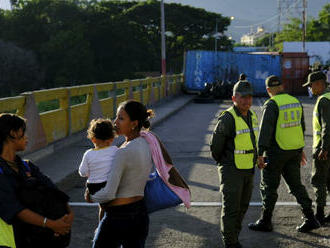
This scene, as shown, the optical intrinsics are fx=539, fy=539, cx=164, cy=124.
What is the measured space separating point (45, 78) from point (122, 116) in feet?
195

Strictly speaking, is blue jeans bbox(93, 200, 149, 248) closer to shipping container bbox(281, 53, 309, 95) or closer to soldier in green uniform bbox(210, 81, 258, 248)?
soldier in green uniform bbox(210, 81, 258, 248)

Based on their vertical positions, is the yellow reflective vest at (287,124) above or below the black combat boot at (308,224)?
above

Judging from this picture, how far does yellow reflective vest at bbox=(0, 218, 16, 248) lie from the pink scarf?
1031mm

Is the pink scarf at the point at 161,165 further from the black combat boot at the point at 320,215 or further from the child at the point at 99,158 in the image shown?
the black combat boot at the point at 320,215

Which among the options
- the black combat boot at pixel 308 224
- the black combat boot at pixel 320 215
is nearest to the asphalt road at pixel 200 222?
the black combat boot at pixel 308 224

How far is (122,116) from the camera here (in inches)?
136

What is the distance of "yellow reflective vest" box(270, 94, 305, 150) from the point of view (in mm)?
5598

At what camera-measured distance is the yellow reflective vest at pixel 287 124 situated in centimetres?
560

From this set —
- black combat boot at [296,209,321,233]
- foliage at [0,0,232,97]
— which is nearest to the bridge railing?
black combat boot at [296,209,321,233]

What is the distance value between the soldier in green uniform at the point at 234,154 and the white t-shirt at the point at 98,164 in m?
1.19

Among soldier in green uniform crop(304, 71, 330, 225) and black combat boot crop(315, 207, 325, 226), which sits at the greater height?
soldier in green uniform crop(304, 71, 330, 225)

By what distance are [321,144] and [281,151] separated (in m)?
0.59

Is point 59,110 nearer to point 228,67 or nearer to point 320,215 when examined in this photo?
point 320,215

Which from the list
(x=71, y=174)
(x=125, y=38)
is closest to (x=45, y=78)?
(x=125, y=38)
